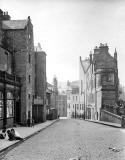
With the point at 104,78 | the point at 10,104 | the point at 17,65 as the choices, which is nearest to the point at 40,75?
the point at 104,78

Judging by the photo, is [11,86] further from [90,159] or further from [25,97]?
[90,159]

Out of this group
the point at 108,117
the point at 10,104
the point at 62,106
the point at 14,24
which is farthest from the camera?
the point at 62,106

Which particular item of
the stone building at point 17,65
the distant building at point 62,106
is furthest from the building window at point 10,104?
the distant building at point 62,106

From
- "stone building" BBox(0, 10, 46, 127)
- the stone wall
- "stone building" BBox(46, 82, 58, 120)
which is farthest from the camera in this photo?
"stone building" BBox(46, 82, 58, 120)

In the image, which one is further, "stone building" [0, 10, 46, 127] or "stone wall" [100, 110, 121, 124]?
"stone wall" [100, 110, 121, 124]

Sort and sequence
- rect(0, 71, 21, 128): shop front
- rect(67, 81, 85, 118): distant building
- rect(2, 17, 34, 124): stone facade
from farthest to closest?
rect(67, 81, 85, 118): distant building
rect(2, 17, 34, 124): stone facade
rect(0, 71, 21, 128): shop front

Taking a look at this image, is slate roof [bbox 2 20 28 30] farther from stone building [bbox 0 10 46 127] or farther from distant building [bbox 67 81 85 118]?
distant building [bbox 67 81 85 118]

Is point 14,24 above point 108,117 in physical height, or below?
above

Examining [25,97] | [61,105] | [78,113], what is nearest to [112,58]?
[25,97]

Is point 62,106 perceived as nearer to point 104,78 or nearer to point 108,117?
point 104,78

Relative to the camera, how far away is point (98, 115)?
56.2m

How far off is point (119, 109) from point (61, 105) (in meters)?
76.4

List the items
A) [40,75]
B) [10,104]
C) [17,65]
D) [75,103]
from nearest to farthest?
[10,104], [17,65], [40,75], [75,103]

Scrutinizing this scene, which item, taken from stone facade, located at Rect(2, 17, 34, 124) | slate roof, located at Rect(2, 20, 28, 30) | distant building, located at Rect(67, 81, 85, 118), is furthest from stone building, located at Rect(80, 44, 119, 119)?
distant building, located at Rect(67, 81, 85, 118)
